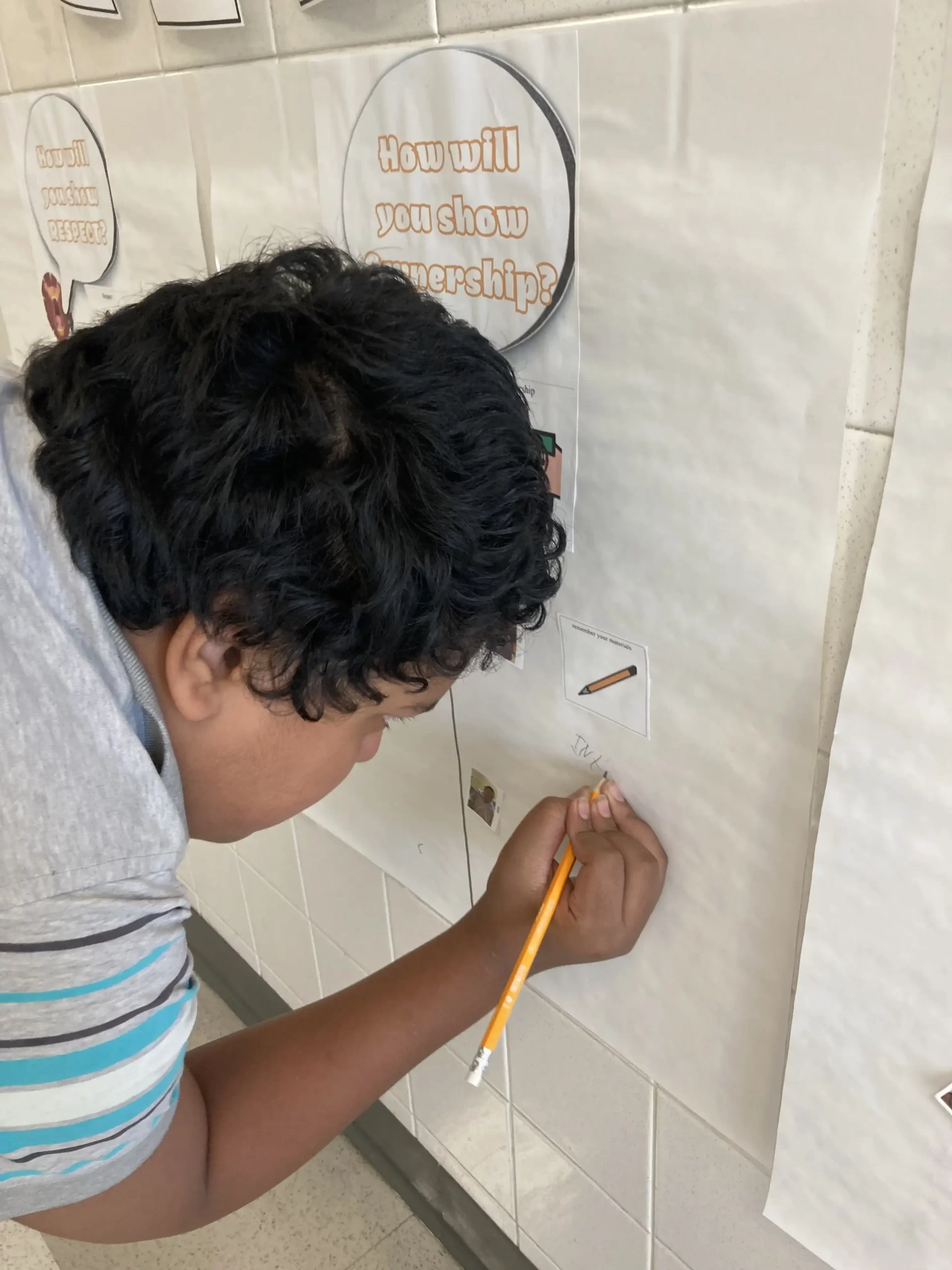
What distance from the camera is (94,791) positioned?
0.44m

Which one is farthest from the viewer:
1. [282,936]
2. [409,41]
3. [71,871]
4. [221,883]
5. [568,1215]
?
[221,883]

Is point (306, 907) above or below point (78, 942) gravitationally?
below

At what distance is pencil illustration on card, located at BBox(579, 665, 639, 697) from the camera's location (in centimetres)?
58

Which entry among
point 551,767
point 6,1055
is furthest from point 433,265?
point 6,1055

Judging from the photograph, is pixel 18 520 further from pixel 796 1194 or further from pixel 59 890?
pixel 796 1194

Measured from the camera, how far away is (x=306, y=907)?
3.86 feet

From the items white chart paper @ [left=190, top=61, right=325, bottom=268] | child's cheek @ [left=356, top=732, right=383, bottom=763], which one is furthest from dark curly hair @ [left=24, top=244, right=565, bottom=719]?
white chart paper @ [left=190, top=61, right=325, bottom=268]

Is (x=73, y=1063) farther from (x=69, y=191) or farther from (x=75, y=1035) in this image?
(x=69, y=191)

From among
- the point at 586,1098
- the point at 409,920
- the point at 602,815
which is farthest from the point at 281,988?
the point at 602,815

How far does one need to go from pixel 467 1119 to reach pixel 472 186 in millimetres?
918

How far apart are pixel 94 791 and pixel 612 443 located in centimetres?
32

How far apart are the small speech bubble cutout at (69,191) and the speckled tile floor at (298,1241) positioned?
3.72ft

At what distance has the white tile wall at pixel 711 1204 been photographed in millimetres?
673

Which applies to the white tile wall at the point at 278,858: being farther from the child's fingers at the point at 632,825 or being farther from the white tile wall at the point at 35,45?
the white tile wall at the point at 35,45
